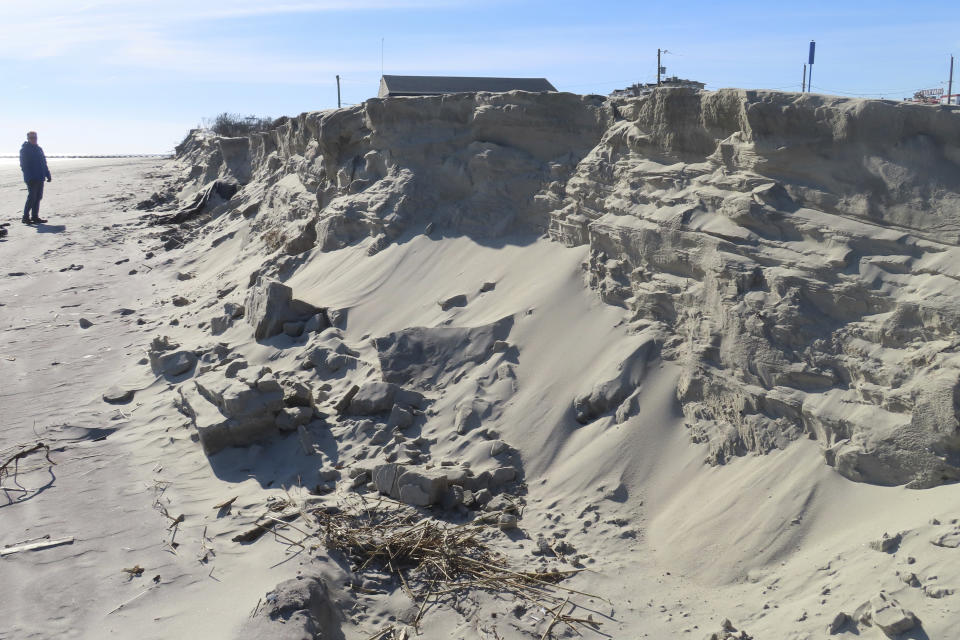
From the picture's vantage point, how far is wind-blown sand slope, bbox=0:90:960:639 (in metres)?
3.20

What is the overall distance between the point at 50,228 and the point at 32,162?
75.4 inches

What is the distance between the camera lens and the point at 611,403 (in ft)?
14.8

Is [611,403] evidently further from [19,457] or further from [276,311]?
[19,457]

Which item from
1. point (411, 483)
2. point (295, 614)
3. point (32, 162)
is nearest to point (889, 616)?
point (295, 614)

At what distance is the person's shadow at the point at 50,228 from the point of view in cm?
1557

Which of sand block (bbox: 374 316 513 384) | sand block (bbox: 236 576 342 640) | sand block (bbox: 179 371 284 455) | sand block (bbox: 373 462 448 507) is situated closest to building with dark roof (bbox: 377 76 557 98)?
sand block (bbox: 374 316 513 384)

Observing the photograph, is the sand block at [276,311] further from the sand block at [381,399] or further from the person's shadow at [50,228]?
the person's shadow at [50,228]

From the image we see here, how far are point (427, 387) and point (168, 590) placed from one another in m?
2.24

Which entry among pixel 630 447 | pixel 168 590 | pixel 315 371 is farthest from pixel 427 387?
pixel 168 590

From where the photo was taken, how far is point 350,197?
8.06 m

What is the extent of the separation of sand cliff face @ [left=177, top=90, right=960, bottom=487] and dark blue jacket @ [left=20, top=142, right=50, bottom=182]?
49.3 feet

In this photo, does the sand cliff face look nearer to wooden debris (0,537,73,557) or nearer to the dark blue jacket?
wooden debris (0,537,73,557)

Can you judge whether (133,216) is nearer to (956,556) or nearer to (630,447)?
(630,447)

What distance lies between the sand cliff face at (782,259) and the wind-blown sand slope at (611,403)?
14mm
